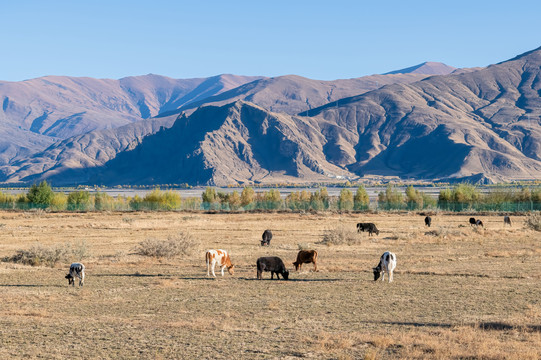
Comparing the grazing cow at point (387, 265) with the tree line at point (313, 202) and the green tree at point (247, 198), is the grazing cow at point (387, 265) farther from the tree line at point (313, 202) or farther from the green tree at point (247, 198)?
the green tree at point (247, 198)

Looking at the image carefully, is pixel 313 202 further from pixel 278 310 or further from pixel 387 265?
pixel 278 310

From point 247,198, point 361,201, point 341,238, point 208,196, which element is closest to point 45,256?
point 341,238

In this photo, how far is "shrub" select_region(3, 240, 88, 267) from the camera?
31938 millimetres

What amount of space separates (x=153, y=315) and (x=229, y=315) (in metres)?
2.22

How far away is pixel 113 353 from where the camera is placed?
47.2 ft

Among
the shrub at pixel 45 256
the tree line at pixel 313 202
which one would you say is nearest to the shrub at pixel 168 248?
the shrub at pixel 45 256

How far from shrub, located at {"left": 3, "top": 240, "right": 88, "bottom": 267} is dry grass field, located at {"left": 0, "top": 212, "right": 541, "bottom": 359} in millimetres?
608

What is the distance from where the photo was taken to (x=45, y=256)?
32.0m

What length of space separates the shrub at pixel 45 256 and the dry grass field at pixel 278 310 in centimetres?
61

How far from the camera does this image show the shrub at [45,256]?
105 ft

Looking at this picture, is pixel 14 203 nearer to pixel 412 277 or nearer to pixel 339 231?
pixel 339 231

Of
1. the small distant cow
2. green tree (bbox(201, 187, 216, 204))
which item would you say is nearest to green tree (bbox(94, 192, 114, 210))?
green tree (bbox(201, 187, 216, 204))

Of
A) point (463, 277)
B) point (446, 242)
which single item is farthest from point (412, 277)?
point (446, 242)

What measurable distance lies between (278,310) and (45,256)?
55.7 ft
